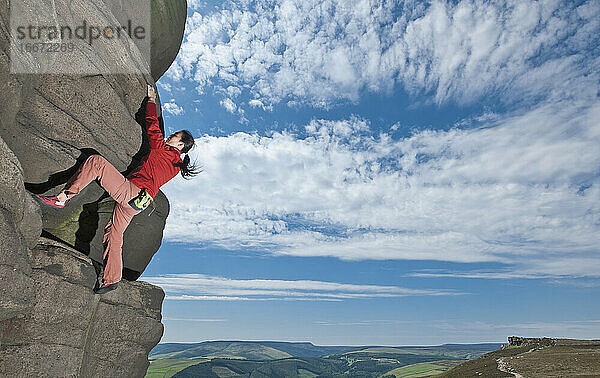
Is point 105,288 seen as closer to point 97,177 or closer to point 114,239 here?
point 114,239

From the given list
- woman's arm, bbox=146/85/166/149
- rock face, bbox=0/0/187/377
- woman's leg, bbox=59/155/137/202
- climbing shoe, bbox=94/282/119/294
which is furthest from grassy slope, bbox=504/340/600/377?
woman's leg, bbox=59/155/137/202

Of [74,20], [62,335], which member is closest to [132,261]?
[62,335]

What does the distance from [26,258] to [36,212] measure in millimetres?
1587

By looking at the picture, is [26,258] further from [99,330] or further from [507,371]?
[507,371]

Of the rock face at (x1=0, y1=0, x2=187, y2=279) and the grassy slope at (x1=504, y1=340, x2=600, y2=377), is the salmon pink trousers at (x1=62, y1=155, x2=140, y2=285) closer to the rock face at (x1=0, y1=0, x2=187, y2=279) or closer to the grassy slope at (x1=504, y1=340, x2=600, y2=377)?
the rock face at (x1=0, y1=0, x2=187, y2=279)

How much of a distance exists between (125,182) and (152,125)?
3.41 meters

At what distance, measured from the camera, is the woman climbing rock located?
1370cm

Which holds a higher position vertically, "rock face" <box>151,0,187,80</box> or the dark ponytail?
"rock face" <box>151,0,187,80</box>

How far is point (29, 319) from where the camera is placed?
13453 millimetres

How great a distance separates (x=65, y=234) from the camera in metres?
17.4

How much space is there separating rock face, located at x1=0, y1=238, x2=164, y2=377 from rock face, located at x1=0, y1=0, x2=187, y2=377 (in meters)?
0.04

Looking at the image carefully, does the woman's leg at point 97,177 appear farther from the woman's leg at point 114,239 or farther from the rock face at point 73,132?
the rock face at point 73,132

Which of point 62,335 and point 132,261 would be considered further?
point 132,261

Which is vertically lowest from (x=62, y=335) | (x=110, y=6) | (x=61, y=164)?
(x=62, y=335)
